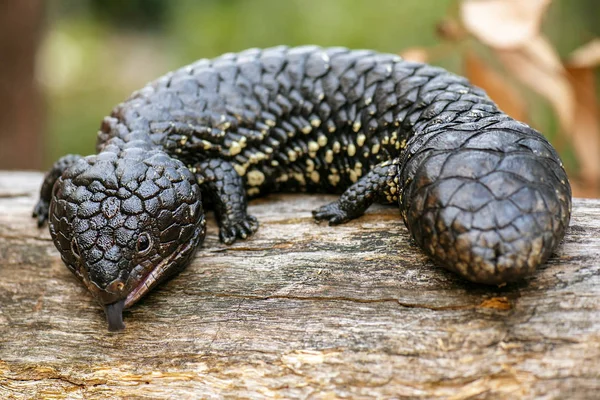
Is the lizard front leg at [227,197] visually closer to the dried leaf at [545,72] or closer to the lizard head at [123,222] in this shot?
the lizard head at [123,222]

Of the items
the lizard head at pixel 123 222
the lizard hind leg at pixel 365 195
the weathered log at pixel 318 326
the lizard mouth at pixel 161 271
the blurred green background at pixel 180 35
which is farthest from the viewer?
the blurred green background at pixel 180 35

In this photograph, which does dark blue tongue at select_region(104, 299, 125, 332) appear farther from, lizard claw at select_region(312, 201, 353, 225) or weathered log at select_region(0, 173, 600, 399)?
lizard claw at select_region(312, 201, 353, 225)

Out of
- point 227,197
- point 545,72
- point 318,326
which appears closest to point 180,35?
point 545,72

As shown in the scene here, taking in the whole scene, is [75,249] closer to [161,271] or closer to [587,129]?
[161,271]

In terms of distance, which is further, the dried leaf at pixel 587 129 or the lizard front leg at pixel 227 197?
the dried leaf at pixel 587 129

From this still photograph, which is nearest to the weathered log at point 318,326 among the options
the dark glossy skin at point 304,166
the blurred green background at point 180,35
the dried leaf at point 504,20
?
the dark glossy skin at point 304,166

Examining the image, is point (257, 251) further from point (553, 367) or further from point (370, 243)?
point (553, 367)

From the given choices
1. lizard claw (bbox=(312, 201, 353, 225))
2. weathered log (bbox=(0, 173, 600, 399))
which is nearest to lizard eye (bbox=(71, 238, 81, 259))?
weathered log (bbox=(0, 173, 600, 399))
